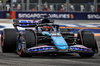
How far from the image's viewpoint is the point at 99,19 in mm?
33844

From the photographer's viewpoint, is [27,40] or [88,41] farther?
[88,41]

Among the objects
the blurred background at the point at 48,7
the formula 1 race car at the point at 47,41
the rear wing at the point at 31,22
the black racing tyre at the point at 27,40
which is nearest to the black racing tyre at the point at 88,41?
the formula 1 race car at the point at 47,41

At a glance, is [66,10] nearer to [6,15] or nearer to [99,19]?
[99,19]

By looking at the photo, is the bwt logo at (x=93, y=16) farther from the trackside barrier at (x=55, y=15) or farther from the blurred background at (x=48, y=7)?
the blurred background at (x=48, y=7)

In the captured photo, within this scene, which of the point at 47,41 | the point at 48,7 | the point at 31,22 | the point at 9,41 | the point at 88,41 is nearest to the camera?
the point at 88,41

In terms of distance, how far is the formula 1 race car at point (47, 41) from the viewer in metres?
9.01

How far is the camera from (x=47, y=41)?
385 inches

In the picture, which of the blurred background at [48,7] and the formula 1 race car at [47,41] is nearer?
the formula 1 race car at [47,41]

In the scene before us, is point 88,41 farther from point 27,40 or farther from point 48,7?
point 48,7

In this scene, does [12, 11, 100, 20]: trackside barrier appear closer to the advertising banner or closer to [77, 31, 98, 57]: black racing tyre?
the advertising banner

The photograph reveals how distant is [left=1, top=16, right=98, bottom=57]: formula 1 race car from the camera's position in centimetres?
901

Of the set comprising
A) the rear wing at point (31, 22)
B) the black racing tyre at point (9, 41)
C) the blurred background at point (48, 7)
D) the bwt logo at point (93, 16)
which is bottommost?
the bwt logo at point (93, 16)

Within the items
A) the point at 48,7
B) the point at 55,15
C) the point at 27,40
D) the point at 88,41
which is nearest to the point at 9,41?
the point at 27,40

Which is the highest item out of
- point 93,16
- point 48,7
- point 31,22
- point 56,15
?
point 31,22
